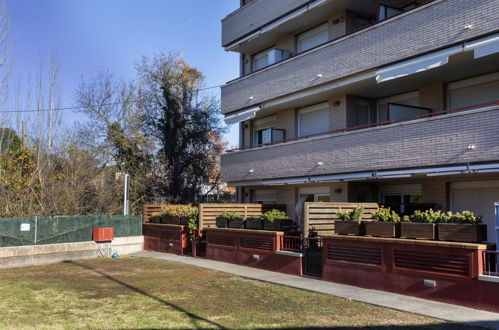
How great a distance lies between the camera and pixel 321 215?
13633 millimetres

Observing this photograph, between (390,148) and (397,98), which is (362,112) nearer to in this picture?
(397,98)

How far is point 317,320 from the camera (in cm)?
822

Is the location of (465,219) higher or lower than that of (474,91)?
lower

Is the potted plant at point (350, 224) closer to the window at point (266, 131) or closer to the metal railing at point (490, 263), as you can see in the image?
the metal railing at point (490, 263)

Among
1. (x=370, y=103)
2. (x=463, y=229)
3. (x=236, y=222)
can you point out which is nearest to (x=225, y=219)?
(x=236, y=222)

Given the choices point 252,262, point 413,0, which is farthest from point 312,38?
point 252,262

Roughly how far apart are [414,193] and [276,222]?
4.54 meters

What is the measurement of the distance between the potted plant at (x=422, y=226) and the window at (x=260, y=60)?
13166mm

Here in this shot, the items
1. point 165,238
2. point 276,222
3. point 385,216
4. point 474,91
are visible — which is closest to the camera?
point 385,216

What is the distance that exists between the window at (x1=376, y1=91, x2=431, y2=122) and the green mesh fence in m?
11.2

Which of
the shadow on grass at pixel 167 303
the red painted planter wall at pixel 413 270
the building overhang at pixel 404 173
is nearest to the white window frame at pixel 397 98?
the building overhang at pixel 404 173

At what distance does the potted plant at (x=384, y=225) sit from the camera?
422 inches

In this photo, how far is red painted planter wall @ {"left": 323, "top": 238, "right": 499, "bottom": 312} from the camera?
29.6 ft

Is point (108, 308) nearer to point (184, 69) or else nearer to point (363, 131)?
point (363, 131)
